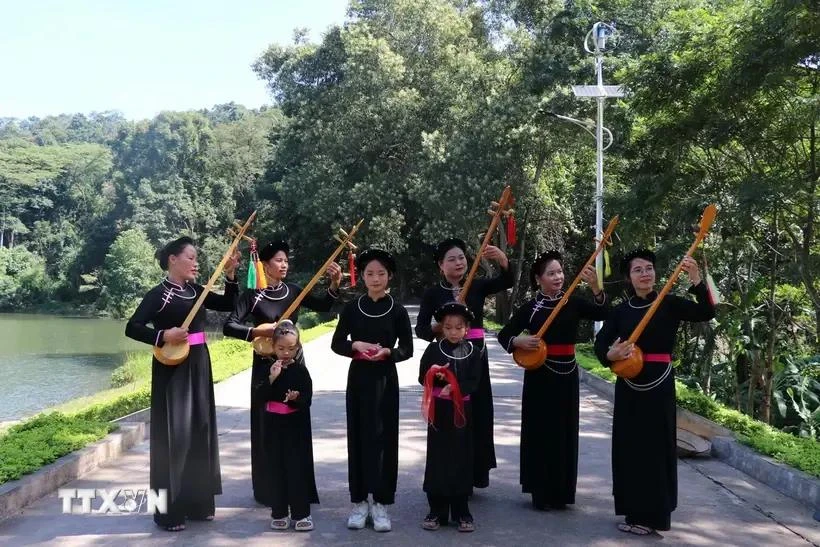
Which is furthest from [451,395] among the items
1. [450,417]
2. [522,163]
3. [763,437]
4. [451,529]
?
[522,163]

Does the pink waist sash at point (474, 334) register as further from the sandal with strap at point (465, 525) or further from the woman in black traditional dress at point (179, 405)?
the woman in black traditional dress at point (179, 405)

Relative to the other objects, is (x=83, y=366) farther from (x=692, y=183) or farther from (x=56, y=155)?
(x=56, y=155)

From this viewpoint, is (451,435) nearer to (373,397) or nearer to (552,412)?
(373,397)

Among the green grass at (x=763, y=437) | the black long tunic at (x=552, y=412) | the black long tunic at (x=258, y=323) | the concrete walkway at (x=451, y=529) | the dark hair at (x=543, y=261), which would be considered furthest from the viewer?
the green grass at (x=763, y=437)

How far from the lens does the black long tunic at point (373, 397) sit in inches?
202

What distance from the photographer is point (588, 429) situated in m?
8.91

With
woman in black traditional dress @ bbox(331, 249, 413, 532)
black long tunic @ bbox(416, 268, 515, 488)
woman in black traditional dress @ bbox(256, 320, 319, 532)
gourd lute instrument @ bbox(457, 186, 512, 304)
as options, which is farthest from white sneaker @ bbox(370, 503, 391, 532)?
gourd lute instrument @ bbox(457, 186, 512, 304)

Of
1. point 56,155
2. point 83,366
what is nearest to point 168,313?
point 83,366

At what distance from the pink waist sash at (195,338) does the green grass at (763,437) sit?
4.69 meters

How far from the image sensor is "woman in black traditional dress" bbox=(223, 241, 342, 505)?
5.32 metres

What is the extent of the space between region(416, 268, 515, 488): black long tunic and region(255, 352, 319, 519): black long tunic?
991 mm

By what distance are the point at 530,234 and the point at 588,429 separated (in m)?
20.1

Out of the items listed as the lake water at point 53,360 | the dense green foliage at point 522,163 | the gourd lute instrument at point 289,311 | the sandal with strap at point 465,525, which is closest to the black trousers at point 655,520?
the sandal with strap at point 465,525

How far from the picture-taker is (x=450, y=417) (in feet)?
16.5
